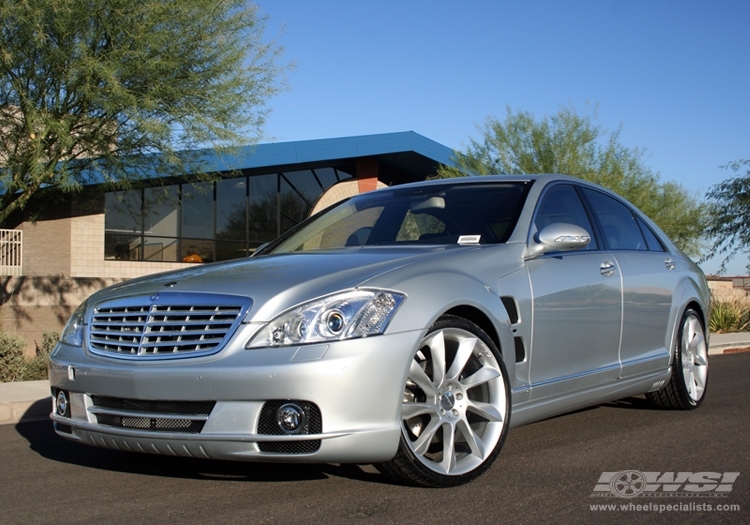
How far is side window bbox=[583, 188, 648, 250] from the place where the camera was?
6.11m

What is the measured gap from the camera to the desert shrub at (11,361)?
10305 millimetres

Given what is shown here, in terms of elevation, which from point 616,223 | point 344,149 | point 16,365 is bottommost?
point 16,365

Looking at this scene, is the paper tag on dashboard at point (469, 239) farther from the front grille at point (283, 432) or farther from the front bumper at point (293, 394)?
the front grille at point (283, 432)

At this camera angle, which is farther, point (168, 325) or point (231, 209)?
point (231, 209)

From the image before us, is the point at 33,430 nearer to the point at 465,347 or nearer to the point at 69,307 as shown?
the point at 465,347

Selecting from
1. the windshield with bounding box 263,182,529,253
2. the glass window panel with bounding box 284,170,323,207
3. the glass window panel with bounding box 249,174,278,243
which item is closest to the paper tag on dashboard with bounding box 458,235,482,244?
the windshield with bounding box 263,182,529,253

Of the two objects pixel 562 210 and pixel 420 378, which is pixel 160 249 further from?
pixel 420 378

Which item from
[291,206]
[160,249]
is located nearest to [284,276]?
[160,249]

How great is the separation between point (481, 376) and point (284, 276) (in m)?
1.12

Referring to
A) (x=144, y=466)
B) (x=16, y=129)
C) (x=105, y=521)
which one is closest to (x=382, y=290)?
(x=105, y=521)

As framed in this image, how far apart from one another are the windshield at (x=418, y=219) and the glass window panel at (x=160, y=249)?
1573 cm

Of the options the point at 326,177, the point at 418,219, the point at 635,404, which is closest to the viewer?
the point at 418,219

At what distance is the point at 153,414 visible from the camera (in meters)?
3.92

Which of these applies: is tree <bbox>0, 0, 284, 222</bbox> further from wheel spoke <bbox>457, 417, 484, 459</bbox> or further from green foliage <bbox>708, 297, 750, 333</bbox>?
green foliage <bbox>708, 297, 750, 333</bbox>
